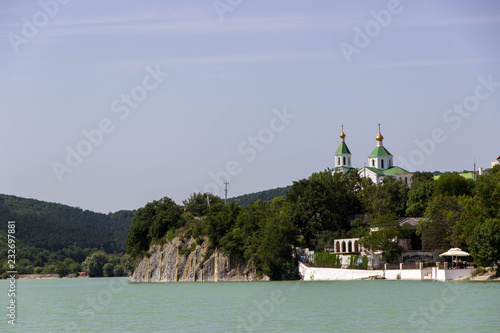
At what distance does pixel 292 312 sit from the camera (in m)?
38.1

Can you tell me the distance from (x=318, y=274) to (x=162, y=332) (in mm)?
42233

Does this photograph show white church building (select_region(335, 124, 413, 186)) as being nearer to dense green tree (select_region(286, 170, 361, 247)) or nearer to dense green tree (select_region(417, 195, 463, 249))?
dense green tree (select_region(286, 170, 361, 247))

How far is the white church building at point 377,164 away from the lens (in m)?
112

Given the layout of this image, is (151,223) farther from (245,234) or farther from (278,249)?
(278,249)

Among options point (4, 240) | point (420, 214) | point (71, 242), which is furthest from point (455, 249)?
point (71, 242)

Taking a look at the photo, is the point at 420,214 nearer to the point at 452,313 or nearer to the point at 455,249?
the point at 455,249

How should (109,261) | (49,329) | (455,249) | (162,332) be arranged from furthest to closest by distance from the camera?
1. (109,261)
2. (455,249)
3. (49,329)
4. (162,332)

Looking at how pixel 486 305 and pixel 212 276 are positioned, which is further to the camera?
pixel 212 276

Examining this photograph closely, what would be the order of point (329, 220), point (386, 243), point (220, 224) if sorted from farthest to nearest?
point (220, 224) < point (329, 220) < point (386, 243)

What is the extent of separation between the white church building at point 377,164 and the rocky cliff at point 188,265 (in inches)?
1255

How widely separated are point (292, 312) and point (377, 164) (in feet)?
265

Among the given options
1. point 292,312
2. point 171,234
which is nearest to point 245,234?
point 171,234

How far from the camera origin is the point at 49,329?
33438mm

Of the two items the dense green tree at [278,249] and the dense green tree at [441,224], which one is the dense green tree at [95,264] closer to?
the dense green tree at [278,249]
